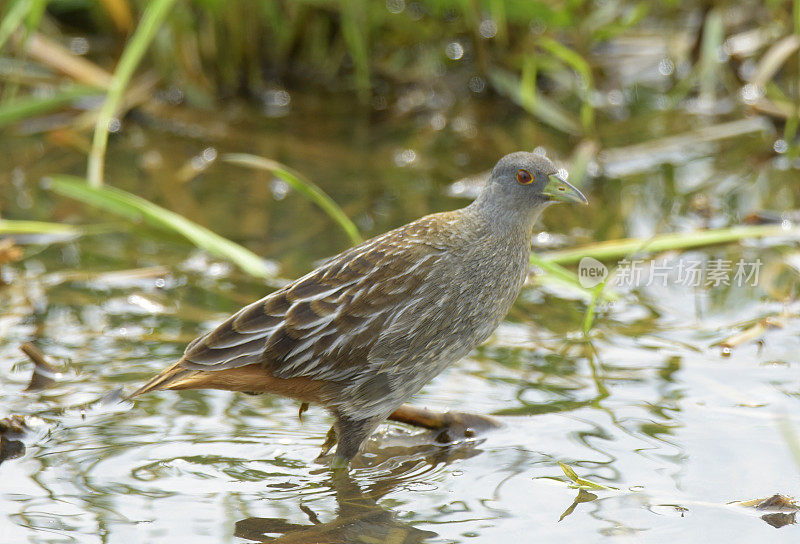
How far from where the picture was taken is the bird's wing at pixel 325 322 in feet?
11.4

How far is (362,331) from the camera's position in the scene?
3.51 m

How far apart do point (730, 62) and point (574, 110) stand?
1.06 metres

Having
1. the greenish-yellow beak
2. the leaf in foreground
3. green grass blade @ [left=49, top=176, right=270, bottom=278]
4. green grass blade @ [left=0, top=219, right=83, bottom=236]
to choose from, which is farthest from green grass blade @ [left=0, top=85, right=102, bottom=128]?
the leaf in foreground

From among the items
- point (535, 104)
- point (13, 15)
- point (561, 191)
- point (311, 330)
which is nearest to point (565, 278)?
point (561, 191)

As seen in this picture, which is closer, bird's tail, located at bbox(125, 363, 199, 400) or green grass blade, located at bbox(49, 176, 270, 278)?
bird's tail, located at bbox(125, 363, 199, 400)

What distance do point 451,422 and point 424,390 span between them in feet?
1.44

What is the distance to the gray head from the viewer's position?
12.3ft

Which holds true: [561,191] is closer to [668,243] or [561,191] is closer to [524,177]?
[524,177]

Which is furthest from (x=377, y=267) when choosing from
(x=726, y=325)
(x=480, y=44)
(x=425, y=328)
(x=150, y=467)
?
(x=480, y=44)

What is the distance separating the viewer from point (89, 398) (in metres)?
3.96

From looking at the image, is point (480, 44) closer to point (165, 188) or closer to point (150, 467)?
point (165, 188)

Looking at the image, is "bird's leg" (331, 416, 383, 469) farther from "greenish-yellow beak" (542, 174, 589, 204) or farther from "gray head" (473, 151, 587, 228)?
"greenish-yellow beak" (542, 174, 589, 204)

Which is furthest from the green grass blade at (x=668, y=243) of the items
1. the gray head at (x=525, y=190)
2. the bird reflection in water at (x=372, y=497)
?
the bird reflection in water at (x=372, y=497)

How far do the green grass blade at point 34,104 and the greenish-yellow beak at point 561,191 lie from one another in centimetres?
328
